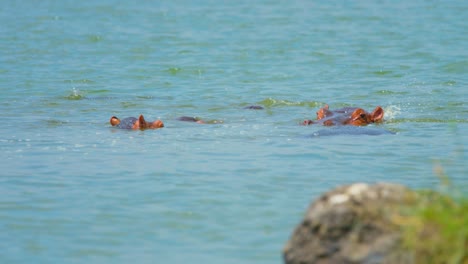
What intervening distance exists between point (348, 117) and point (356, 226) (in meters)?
7.23

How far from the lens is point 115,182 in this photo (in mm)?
9242

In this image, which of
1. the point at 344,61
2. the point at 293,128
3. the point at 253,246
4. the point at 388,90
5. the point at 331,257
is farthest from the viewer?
the point at 344,61

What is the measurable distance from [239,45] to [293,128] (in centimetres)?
1255

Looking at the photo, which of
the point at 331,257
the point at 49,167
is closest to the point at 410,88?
the point at 49,167

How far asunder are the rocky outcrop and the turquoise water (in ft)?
4.16

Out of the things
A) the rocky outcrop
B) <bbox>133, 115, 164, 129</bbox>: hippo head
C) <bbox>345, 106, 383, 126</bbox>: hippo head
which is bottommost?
the rocky outcrop

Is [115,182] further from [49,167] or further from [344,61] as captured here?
[344,61]

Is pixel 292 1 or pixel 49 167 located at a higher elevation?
pixel 292 1

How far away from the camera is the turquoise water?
7.57 metres

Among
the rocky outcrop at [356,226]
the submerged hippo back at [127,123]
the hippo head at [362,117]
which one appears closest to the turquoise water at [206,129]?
the hippo head at [362,117]

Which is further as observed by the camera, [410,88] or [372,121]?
[410,88]

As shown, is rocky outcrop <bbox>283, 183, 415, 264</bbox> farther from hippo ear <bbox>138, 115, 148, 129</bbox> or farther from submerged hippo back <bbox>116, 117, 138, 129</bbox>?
submerged hippo back <bbox>116, 117, 138, 129</bbox>

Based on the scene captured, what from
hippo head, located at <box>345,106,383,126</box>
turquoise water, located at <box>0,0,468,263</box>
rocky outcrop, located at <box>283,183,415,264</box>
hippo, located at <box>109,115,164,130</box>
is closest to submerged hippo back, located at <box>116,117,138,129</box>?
hippo, located at <box>109,115,164,130</box>

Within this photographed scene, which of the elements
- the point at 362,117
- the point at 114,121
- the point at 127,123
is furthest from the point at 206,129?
the point at 362,117
